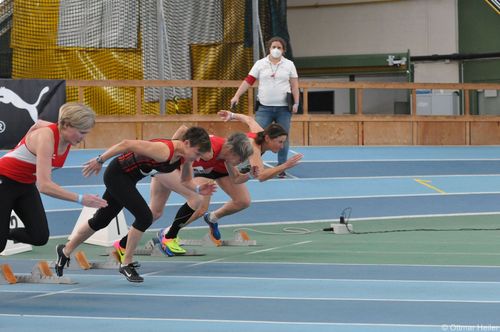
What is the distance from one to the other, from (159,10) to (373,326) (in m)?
15.3

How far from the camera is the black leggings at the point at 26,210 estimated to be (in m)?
8.46

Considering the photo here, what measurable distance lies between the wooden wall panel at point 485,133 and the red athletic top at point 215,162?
12.9 meters

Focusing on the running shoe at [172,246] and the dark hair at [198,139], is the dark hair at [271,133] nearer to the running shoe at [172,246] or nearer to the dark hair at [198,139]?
the running shoe at [172,246]

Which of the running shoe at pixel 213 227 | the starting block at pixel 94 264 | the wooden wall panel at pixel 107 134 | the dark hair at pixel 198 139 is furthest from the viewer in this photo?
the wooden wall panel at pixel 107 134

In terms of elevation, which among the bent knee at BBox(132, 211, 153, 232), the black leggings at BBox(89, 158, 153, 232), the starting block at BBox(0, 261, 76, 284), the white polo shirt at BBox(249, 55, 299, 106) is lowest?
the starting block at BBox(0, 261, 76, 284)

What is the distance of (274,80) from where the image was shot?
640 inches

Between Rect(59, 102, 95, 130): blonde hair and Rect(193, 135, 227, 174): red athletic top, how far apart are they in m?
2.45

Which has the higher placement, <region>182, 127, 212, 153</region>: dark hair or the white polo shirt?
the white polo shirt

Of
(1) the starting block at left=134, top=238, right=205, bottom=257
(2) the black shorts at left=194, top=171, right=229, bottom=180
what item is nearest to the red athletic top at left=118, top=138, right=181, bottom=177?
(2) the black shorts at left=194, top=171, right=229, bottom=180

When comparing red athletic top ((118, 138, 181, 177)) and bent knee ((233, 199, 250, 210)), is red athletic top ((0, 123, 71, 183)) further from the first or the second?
bent knee ((233, 199, 250, 210))

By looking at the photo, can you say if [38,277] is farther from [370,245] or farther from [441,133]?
[441,133]

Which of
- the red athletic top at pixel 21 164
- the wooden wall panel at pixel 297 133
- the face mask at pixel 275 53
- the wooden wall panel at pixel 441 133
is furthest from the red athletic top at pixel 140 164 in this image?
the wooden wall panel at pixel 441 133

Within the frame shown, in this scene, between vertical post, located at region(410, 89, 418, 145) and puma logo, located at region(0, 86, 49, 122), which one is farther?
vertical post, located at region(410, 89, 418, 145)

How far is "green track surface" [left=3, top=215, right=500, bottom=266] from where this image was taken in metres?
11.0
